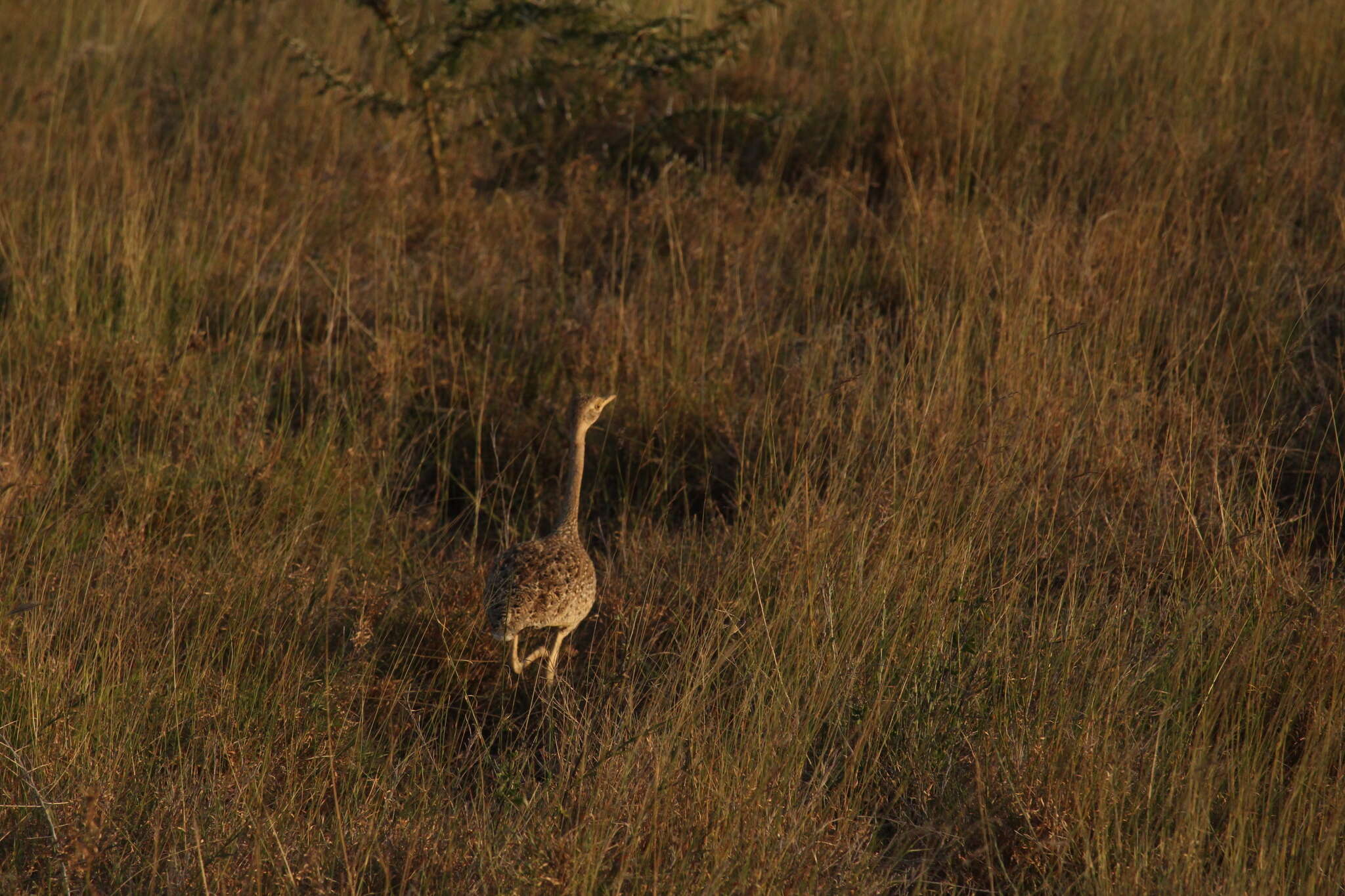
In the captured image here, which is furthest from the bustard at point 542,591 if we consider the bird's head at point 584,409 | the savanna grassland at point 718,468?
the bird's head at point 584,409

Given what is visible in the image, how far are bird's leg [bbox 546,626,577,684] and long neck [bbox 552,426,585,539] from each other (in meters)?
0.31

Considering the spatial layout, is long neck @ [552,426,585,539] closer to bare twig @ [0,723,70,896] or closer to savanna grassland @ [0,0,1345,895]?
savanna grassland @ [0,0,1345,895]

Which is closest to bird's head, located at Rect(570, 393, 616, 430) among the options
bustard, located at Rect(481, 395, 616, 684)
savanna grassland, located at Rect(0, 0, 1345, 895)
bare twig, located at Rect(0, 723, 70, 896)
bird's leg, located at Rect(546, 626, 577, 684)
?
bustard, located at Rect(481, 395, 616, 684)

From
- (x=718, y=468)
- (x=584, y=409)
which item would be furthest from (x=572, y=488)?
(x=718, y=468)

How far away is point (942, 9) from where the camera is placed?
6.79 metres

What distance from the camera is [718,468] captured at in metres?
4.64

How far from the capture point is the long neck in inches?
155

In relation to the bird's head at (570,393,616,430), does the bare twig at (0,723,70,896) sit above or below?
below

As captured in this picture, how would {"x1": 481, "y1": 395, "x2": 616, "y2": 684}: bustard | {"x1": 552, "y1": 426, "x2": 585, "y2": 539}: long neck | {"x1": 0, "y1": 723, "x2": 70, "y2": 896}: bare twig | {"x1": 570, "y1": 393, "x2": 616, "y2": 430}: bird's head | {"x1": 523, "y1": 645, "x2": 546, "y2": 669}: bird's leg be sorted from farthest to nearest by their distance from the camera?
{"x1": 570, "y1": 393, "x2": 616, "y2": 430}: bird's head → {"x1": 552, "y1": 426, "x2": 585, "y2": 539}: long neck → {"x1": 523, "y1": 645, "x2": 546, "y2": 669}: bird's leg → {"x1": 481, "y1": 395, "x2": 616, "y2": 684}: bustard → {"x1": 0, "y1": 723, "x2": 70, "y2": 896}: bare twig

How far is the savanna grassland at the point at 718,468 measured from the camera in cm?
292

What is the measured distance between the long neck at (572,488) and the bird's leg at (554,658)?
0.31m

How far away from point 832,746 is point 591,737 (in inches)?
23.0

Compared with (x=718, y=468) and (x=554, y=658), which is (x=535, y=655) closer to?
(x=554, y=658)

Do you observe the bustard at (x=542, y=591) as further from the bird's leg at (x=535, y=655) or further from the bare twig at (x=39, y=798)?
the bare twig at (x=39, y=798)
